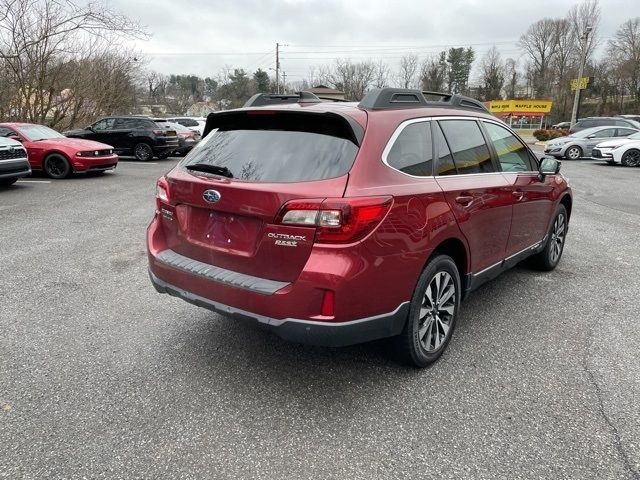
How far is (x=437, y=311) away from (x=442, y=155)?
3.54 feet

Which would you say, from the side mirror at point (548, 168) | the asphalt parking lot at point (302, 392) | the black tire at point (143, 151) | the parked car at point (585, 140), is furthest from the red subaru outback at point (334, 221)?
the parked car at point (585, 140)

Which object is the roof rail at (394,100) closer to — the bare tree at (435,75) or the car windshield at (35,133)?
the car windshield at (35,133)

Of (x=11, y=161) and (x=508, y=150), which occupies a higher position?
(x=508, y=150)

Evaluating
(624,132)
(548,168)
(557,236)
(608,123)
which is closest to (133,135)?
(557,236)

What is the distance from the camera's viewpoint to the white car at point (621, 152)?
16.9 metres

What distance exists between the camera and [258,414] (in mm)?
2596

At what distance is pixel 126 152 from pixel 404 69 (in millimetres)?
70992

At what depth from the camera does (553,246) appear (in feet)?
17.0

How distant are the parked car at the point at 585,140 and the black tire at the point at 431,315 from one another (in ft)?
66.0

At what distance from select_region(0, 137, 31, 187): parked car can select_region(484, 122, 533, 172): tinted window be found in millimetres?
9920

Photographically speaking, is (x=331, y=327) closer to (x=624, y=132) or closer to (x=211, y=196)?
(x=211, y=196)

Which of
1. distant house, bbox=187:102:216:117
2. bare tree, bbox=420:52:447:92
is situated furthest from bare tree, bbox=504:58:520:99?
distant house, bbox=187:102:216:117

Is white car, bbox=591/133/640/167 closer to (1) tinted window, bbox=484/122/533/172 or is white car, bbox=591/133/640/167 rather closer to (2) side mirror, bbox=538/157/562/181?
(2) side mirror, bbox=538/157/562/181

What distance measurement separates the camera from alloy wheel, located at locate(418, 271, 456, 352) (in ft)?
9.87
